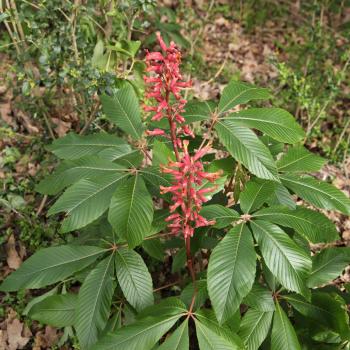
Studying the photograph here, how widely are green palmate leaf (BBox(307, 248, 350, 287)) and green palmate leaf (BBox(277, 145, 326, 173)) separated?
1.22 ft

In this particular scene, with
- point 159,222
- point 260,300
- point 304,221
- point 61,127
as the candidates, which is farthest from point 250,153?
point 61,127

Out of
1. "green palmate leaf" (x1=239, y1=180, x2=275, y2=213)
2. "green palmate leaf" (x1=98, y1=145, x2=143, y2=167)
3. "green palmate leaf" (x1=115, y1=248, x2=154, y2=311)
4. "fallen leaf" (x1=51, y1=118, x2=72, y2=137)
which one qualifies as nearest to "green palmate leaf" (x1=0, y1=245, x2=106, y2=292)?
"green palmate leaf" (x1=115, y1=248, x2=154, y2=311)

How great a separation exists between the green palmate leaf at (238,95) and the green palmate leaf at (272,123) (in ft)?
0.24

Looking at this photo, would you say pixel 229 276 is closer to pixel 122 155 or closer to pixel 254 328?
pixel 254 328

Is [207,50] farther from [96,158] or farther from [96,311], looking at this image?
[96,311]

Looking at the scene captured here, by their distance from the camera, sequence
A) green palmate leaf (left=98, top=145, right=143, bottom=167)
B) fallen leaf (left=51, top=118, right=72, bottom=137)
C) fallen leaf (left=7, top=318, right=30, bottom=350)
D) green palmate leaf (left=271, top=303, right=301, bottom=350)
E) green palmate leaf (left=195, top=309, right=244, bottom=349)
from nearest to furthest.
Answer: green palmate leaf (left=195, top=309, right=244, bottom=349)
green palmate leaf (left=271, top=303, right=301, bottom=350)
green palmate leaf (left=98, top=145, right=143, bottom=167)
fallen leaf (left=7, top=318, right=30, bottom=350)
fallen leaf (left=51, top=118, right=72, bottom=137)

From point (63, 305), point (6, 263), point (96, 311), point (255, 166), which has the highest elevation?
point (255, 166)

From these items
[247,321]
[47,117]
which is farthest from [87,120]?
[247,321]

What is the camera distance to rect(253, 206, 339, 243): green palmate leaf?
158cm

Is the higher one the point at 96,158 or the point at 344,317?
the point at 96,158

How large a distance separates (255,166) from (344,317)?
0.71 metres

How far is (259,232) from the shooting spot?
154 centimetres

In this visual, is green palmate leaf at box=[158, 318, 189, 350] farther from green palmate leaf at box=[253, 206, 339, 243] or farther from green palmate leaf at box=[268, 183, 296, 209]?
green palmate leaf at box=[268, 183, 296, 209]

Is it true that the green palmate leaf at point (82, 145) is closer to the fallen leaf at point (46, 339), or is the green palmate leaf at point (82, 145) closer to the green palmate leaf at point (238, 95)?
the green palmate leaf at point (238, 95)
